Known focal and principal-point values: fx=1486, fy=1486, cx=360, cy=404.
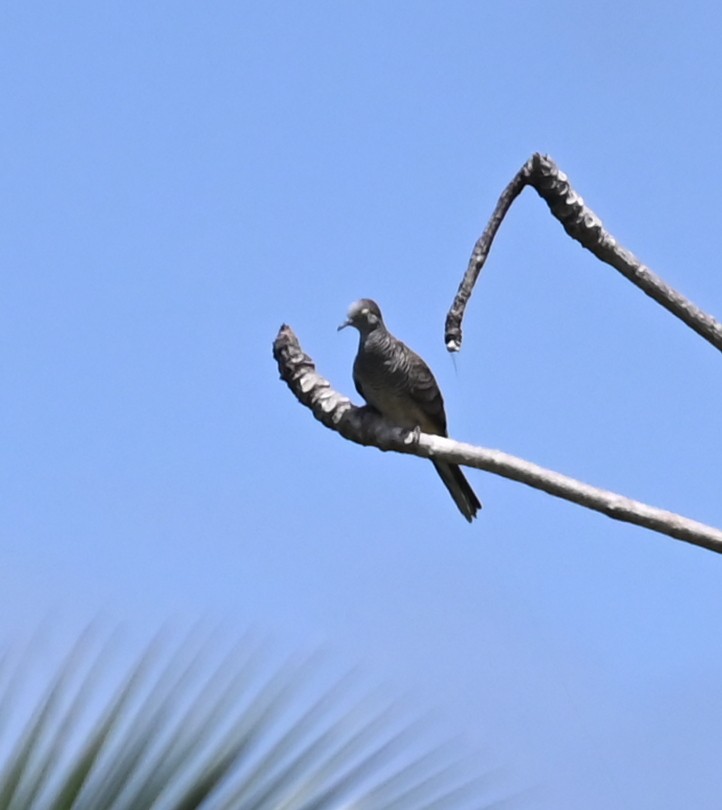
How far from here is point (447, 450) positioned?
14.1 ft

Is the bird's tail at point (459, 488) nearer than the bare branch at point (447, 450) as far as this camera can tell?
No

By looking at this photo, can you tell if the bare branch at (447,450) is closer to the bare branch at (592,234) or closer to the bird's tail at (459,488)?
the bare branch at (592,234)

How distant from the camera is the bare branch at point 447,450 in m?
4.03

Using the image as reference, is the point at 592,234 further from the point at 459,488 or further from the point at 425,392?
the point at 425,392

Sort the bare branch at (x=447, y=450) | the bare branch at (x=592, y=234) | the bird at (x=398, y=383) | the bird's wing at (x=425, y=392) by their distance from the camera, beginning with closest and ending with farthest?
the bare branch at (x=447, y=450) → the bare branch at (x=592, y=234) → the bird at (x=398, y=383) → the bird's wing at (x=425, y=392)

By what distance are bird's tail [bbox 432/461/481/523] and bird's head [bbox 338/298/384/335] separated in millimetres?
814

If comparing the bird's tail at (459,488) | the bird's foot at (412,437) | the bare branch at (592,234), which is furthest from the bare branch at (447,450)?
the bird's tail at (459,488)

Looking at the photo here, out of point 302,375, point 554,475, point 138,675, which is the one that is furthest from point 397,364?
point 138,675

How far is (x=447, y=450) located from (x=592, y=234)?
0.77 metres

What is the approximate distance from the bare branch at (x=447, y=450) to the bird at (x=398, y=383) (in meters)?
2.39

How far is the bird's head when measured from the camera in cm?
743

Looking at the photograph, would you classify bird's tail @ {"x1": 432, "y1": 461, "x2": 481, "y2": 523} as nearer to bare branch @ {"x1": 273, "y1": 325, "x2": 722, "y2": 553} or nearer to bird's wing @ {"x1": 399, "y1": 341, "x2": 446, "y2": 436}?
bird's wing @ {"x1": 399, "y1": 341, "x2": 446, "y2": 436}

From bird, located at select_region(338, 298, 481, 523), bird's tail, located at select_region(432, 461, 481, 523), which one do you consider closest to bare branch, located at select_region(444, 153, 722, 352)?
bird, located at select_region(338, 298, 481, 523)

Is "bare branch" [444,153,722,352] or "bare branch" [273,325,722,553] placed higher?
"bare branch" [444,153,722,352]
